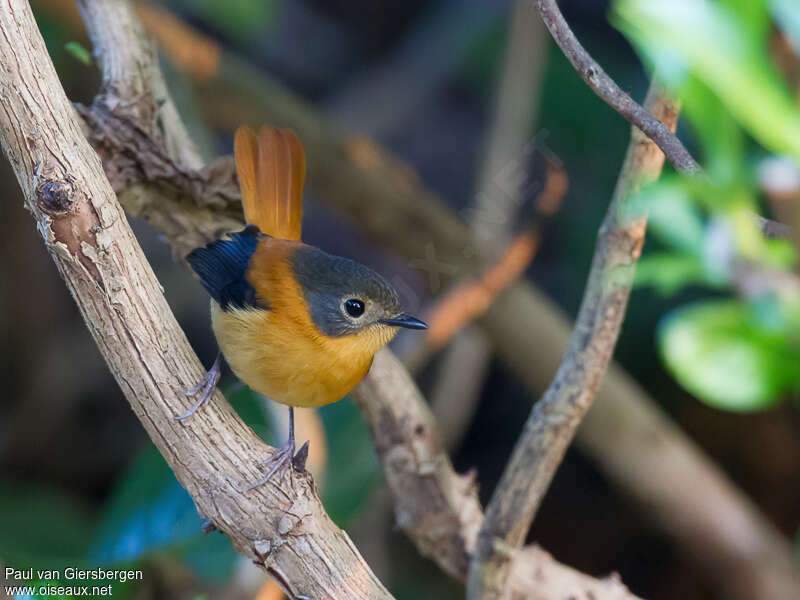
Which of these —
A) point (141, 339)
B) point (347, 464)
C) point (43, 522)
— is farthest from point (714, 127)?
point (43, 522)

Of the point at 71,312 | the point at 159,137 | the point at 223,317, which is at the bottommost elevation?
the point at 71,312

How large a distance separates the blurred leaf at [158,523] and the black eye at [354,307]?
82cm

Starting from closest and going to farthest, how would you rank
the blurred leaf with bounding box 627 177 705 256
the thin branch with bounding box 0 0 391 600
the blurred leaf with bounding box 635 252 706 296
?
1. the blurred leaf with bounding box 627 177 705 256
2. the blurred leaf with bounding box 635 252 706 296
3. the thin branch with bounding box 0 0 391 600

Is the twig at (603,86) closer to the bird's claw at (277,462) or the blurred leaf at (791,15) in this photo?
the blurred leaf at (791,15)

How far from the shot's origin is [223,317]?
6.65 feet

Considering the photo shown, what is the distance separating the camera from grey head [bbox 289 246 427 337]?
207 centimetres

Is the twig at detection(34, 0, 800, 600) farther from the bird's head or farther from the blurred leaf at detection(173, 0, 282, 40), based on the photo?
the bird's head

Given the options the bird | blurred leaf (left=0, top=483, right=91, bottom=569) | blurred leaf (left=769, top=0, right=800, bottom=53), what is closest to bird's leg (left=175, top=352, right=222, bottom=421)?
the bird

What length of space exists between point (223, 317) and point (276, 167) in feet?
1.33

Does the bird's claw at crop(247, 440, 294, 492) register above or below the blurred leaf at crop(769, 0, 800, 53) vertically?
below

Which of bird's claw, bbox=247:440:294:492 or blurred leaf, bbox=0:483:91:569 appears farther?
blurred leaf, bbox=0:483:91:569

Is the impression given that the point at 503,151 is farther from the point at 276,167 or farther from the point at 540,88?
the point at 276,167

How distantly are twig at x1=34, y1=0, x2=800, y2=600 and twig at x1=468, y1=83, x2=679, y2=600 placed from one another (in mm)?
1514

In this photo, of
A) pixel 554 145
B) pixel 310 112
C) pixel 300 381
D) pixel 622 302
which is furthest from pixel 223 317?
pixel 554 145
